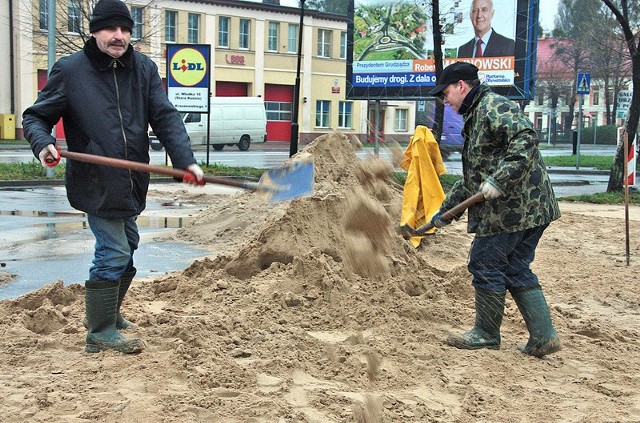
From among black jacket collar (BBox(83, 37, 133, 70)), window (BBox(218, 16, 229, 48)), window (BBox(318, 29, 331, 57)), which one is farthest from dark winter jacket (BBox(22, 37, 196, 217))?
window (BBox(318, 29, 331, 57))

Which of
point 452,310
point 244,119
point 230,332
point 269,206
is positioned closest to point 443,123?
point 269,206

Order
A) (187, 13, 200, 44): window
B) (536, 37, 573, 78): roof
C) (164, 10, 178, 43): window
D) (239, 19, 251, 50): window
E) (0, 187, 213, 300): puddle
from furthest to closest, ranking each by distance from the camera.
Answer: (536, 37, 573, 78): roof → (239, 19, 251, 50): window → (187, 13, 200, 44): window → (164, 10, 178, 43): window → (0, 187, 213, 300): puddle

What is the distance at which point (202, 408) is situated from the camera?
3967mm

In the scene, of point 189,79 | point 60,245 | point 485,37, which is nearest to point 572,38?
point 485,37

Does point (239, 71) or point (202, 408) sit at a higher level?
point (239, 71)

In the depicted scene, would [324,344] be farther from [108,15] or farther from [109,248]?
[108,15]

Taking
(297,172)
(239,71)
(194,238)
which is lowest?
(194,238)

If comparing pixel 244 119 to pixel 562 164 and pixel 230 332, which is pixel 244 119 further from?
pixel 230 332

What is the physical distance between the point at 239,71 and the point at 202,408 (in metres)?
48.8

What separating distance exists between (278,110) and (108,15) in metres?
49.8

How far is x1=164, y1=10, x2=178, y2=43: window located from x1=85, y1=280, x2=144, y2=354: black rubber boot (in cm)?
4506

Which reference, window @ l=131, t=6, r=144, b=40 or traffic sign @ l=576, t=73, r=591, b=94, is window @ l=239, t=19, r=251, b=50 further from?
traffic sign @ l=576, t=73, r=591, b=94

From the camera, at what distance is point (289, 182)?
18.0 ft

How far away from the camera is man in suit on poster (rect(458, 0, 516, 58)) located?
22817 mm
